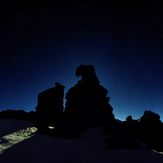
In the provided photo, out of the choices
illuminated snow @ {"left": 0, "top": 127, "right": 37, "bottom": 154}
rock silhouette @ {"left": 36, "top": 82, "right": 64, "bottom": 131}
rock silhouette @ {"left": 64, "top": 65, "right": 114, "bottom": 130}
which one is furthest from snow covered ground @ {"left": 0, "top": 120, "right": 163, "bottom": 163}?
rock silhouette @ {"left": 36, "top": 82, "right": 64, "bottom": 131}

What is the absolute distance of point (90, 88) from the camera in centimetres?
4509

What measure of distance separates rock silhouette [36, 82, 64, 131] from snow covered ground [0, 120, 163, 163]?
9.09 meters

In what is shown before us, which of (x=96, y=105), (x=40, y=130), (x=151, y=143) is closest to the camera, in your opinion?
(x=40, y=130)

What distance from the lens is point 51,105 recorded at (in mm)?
44938

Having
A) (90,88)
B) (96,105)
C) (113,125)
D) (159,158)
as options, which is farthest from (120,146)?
(90,88)

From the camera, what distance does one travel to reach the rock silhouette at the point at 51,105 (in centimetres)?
4384

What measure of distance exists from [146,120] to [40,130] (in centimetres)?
1894

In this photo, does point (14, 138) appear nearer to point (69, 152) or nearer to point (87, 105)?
point (69, 152)

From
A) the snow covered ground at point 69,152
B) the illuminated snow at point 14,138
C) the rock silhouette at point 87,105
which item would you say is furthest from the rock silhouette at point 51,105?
the snow covered ground at point 69,152

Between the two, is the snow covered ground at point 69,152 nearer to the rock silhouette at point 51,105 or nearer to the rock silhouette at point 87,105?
Answer: the rock silhouette at point 87,105

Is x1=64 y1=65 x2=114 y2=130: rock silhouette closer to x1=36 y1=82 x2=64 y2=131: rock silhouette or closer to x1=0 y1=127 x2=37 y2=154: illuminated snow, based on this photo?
x1=36 y1=82 x2=64 y2=131: rock silhouette

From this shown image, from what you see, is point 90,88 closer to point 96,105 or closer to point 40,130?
point 96,105

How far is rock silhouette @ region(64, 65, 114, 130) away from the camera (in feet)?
137

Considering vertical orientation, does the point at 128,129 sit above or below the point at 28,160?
above
